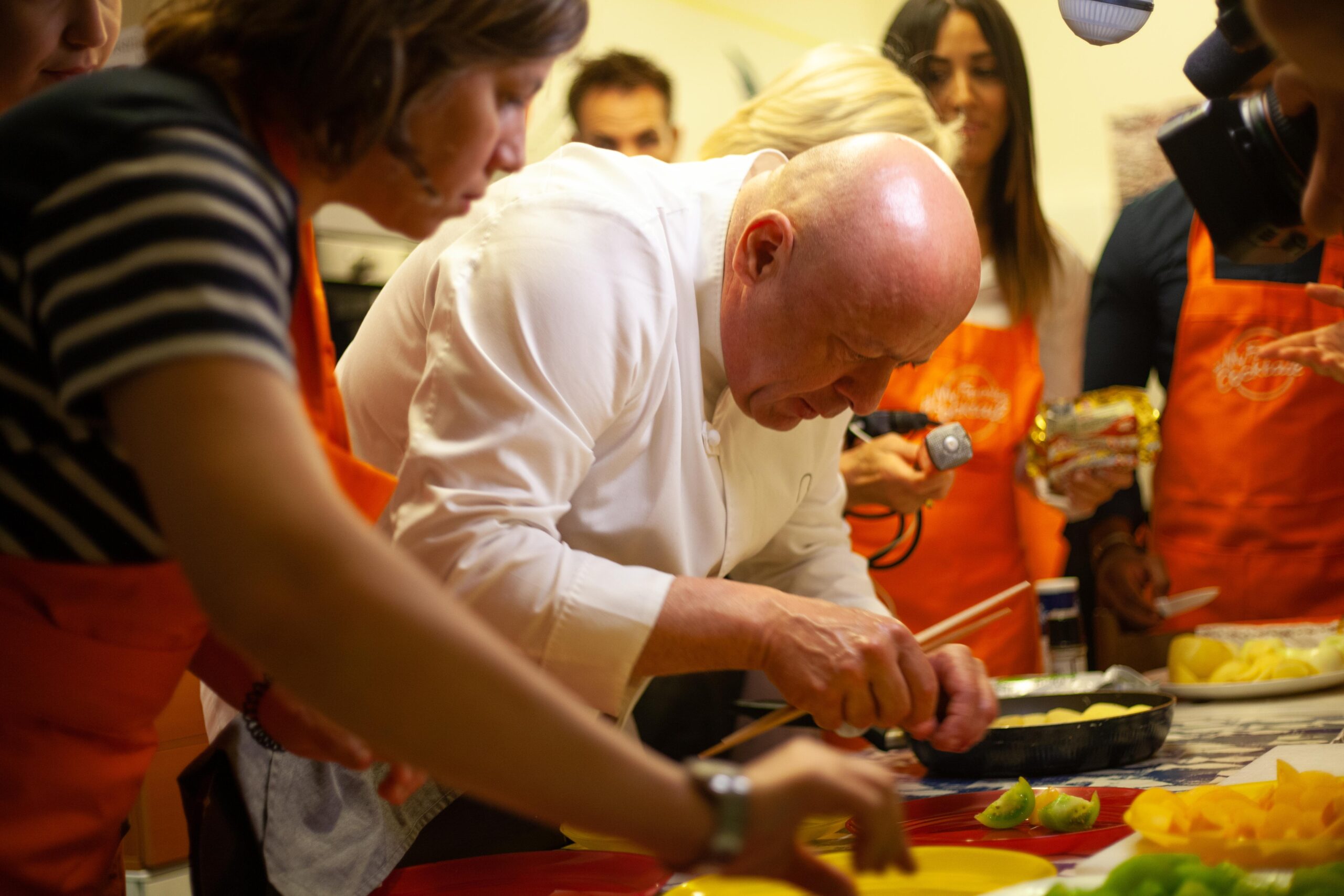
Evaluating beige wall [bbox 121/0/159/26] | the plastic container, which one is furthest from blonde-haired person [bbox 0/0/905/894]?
the plastic container

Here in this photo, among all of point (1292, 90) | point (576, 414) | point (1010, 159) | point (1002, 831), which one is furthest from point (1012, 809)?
point (1010, 159)

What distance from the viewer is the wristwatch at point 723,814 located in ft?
1.71

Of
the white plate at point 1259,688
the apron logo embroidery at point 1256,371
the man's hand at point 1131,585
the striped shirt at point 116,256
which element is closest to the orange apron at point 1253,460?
the apron logo embroidery at point 1256,371

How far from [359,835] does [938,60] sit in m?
1.84

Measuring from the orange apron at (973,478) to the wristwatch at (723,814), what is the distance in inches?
75.2

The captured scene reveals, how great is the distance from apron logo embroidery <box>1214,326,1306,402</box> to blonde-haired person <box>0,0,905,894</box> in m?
2.06

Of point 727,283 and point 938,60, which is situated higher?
point 938,60

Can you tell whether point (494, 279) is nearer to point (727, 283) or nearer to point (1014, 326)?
point (727, 283)

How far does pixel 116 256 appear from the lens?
516 mm

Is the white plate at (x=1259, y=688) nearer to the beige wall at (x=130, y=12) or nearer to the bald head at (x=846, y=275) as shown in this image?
the bald head at (x=846, y=275)

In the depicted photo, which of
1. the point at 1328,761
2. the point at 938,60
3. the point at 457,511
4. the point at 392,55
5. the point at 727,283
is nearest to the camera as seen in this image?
the point at 392,55

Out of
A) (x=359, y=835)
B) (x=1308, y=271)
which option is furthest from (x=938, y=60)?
(x=359, y=835)

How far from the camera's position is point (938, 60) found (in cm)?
230

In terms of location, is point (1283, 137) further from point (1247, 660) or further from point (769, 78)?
point (769, 78)
